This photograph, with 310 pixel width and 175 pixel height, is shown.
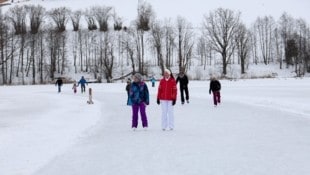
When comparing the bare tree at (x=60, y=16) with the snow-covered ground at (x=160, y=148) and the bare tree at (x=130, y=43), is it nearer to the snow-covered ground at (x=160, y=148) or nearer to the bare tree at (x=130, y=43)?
the bare tree at (x=130, y=43)

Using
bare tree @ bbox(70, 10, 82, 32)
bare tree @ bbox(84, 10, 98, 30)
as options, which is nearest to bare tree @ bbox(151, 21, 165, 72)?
bare tree @ bbox(84, 10, 98, 30)

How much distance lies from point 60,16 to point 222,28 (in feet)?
106

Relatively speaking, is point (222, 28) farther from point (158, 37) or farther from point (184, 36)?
point (158, 37)

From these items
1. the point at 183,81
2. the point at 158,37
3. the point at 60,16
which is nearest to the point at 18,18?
the point at 60,16

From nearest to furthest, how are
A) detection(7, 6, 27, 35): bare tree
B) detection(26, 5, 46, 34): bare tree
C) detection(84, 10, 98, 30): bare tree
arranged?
1. detection(7, 6, 27, 35): bare tree
2. detection(26, 5, 46, 34): bare tree
3. detection(84, 10, 98, 30): bare tree

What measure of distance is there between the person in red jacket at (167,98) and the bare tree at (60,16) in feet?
251

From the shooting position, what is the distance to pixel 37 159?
8.73 m

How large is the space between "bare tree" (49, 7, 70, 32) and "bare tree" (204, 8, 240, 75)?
28.1m

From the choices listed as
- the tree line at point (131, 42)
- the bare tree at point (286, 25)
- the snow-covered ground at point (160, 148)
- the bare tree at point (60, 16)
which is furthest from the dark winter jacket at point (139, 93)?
the bare tree at point (286, 25)

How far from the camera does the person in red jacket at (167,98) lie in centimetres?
1284

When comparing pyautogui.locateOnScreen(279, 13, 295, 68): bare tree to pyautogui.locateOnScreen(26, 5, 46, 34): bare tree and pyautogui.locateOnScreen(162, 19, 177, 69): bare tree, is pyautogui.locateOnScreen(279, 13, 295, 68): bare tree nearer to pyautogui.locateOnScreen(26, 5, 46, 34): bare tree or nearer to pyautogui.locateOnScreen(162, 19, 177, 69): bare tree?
pyautogui.locateOnScreen(162, 19, 177, 69): bare tree

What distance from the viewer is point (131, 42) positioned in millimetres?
81875

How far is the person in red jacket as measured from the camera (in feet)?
42.1

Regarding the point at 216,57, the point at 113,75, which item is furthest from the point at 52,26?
the point at 216,57
